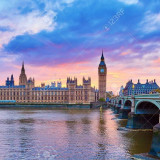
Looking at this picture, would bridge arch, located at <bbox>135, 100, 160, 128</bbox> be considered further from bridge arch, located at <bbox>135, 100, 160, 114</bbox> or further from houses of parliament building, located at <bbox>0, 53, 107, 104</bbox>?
houses of parliament building, located at <bbox>0, 53, 107, 104</bbox>

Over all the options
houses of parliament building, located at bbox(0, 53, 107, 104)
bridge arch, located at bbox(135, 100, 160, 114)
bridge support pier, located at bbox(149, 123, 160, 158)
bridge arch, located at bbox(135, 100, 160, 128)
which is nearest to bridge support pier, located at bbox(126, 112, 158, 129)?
bridge arch, located at bbox(135, 100, 160, 128)

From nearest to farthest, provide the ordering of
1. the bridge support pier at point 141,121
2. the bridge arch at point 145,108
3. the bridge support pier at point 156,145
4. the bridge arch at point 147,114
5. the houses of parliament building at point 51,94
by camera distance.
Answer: the bridge support pier at point 156,145 < the bridge support pier at point 141,121 < the bridge arch at point 147,114 < the bridge arch at point 145,108 < the houses of parliament building at point 51,94

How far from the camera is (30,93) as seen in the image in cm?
18562

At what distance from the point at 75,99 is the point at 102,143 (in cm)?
14623

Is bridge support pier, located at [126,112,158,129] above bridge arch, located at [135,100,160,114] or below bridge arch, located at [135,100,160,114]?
below

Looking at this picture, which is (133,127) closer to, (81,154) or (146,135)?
(146,135)

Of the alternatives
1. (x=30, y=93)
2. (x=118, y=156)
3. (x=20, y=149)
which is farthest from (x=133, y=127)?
(x=30, y=93)

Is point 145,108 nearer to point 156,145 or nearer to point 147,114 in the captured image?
point 147,114

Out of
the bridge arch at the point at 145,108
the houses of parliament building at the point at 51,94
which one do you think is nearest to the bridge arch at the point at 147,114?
the bridge arch at the point at 145,108

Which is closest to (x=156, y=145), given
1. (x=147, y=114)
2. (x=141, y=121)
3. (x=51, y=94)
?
(x=141, y=121)

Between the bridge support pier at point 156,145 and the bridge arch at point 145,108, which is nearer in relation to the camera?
the bridge support pier at point 156,145

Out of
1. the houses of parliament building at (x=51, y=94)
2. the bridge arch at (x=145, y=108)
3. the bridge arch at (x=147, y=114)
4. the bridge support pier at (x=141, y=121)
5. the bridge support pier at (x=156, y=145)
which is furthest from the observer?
the houses of parliament building at (x=51, y=94)

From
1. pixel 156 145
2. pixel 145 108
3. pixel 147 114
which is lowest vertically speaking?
pixel 156 145

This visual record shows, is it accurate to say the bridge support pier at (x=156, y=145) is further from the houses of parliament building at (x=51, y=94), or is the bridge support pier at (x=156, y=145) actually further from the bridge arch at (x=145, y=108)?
the houses of parliament building at (x=51, y=94)
